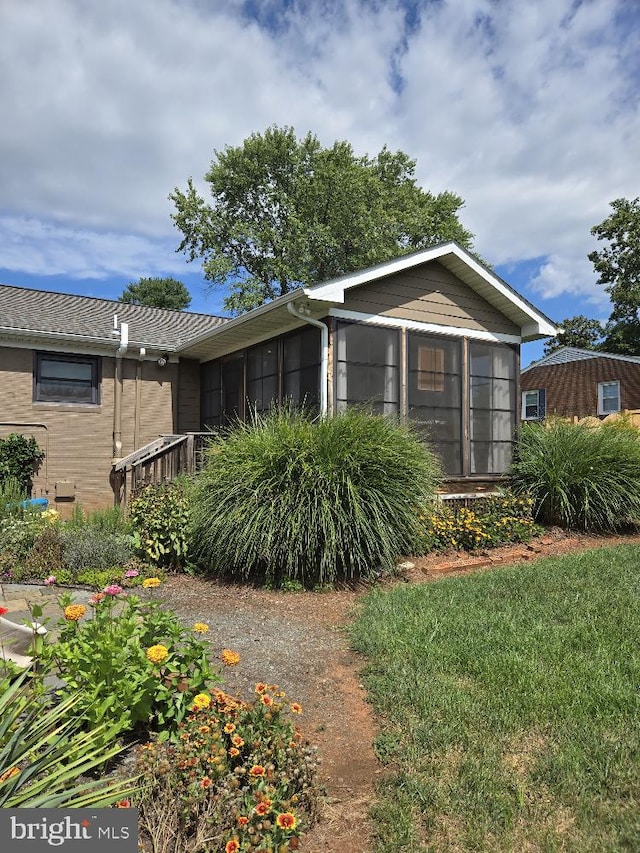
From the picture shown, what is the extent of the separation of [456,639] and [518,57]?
9.18m

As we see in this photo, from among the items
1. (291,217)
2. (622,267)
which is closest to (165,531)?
(291,217)

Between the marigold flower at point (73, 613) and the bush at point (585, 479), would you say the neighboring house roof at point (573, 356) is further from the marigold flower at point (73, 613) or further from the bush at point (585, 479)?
the marigold flower at point (73, 613)

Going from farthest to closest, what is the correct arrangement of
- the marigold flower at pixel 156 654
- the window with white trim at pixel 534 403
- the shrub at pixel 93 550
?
the window with white trim at pixel 534 403
the shrub at pixel 93 550
the marigold flower at pixel 156 654

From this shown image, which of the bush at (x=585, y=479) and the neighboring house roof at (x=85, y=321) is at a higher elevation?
the neighboring house roof at (x=85, y=321)

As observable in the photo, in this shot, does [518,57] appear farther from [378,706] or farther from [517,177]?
[378,706]

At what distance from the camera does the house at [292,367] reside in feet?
26.5

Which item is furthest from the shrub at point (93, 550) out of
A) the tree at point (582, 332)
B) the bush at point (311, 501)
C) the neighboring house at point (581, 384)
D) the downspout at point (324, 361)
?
the tree at point (582, 332)

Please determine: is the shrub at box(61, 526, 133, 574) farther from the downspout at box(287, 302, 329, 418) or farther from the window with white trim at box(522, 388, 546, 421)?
the window with white trim at box(522, 388, 546, 421)

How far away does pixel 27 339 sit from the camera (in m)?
9.54

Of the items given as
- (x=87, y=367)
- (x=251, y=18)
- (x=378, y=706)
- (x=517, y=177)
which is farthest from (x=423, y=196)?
(x=378, y=706)

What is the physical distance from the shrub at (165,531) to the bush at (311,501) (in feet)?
0.67

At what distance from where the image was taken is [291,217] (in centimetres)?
2427

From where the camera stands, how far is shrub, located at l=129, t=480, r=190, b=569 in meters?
6.04

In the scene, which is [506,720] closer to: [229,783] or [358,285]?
[229,783]
